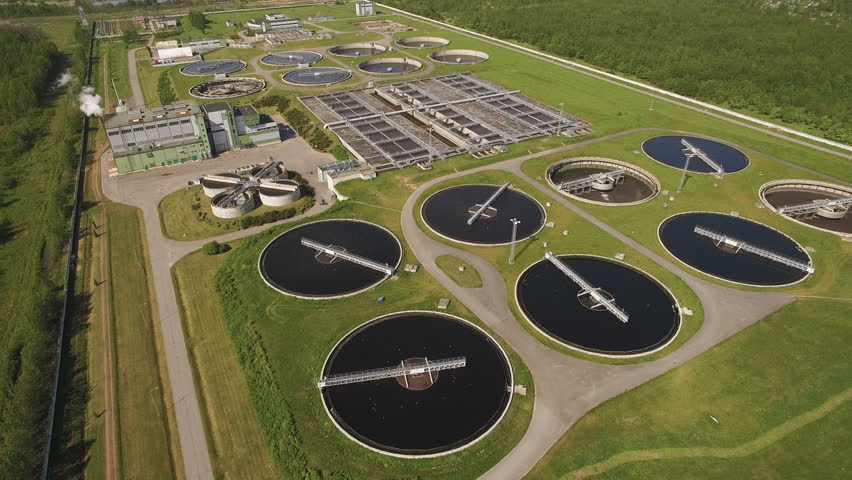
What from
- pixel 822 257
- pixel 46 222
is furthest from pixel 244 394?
pixel 822 257

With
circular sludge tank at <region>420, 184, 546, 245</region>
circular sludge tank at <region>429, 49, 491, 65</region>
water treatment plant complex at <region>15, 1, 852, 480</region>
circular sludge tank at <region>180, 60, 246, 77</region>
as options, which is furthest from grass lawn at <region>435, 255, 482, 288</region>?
circular sludge tank at <region>429, 49, 491, 65</region>

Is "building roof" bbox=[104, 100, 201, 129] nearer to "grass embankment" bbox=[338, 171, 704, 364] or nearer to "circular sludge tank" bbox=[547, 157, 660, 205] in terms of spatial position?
"grass embankment" bbox=[338, 171, 704, 364]

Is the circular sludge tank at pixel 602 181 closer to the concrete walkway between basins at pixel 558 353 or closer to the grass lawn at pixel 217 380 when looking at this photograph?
the concrete walkway between basins at pixel 558 353

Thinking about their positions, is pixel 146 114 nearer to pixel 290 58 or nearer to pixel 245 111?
pixel 245 111

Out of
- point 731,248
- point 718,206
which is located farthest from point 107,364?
point 718,206

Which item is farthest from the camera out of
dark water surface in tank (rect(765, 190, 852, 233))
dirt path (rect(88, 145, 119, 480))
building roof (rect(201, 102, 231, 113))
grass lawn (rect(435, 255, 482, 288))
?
building roof (rect(201, 102, 231, 113))

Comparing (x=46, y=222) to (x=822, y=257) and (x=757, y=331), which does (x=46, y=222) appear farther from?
(x=822, y=257)
